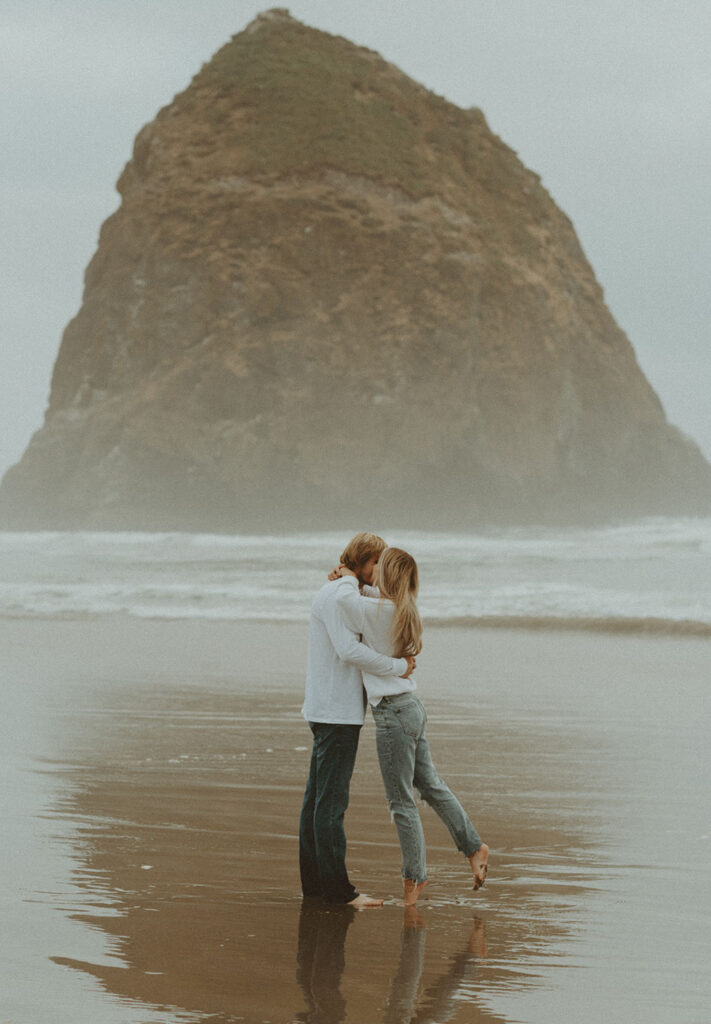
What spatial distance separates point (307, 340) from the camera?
57562 millimetres

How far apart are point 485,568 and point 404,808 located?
19.2 m

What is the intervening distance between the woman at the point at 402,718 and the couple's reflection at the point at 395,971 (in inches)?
10.7

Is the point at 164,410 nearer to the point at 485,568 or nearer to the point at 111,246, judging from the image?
the point at 111,246

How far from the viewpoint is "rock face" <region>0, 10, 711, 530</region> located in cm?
5722

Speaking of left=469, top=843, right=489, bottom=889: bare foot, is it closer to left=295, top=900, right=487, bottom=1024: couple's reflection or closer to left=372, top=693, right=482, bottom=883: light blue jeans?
left=372, top=693, right=482, bottom=883: light blue jeans

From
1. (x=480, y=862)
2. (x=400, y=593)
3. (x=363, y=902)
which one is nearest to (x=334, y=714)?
(x=400, y=593)

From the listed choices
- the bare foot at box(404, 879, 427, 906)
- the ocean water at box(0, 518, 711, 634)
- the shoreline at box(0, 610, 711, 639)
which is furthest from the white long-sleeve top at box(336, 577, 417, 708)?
the ocean water at box(0, 518, 711, 634)

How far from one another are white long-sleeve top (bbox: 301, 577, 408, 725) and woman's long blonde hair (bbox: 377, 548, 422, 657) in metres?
0.06

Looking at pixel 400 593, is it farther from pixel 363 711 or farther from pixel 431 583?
pixel 431 583

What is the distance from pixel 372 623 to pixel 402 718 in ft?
1.15

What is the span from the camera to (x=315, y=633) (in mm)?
4086

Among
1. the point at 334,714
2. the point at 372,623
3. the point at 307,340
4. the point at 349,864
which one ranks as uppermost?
the point at 307,340

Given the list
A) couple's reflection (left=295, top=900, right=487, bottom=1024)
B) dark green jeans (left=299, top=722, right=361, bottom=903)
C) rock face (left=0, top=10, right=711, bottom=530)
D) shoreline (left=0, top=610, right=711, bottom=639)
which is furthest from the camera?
rock face (left=0, top=10, right=711, bottom=530)

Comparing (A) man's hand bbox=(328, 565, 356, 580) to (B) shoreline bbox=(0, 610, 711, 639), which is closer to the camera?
(A) man's hand bbox=(328, 565, 356, 580)
